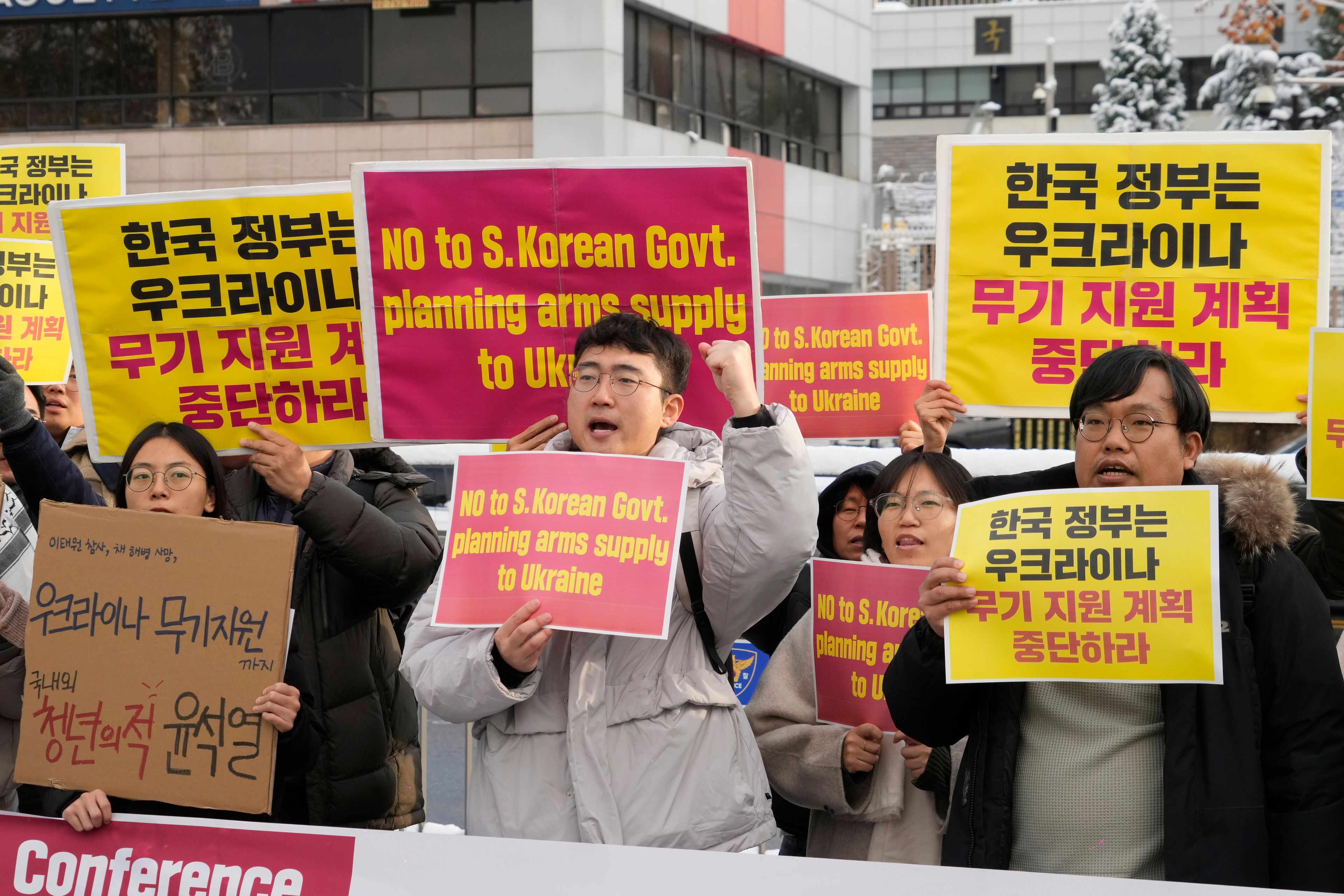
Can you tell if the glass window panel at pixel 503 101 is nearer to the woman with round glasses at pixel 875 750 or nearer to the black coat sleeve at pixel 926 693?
the woman with round glasses at pixel 875 750

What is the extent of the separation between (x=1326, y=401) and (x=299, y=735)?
2.82 m

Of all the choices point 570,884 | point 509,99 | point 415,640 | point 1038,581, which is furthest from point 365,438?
point 509,99

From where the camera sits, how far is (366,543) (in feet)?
11.7

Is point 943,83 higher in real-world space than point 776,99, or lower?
higher

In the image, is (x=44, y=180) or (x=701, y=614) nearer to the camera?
(x=701, y=614)

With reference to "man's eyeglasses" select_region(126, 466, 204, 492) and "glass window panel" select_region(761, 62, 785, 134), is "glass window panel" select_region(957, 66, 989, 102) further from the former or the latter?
"man's eyeglasses" select_region(126, 466, 204, 492)

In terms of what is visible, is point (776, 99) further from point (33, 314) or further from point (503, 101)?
point (33, 314)

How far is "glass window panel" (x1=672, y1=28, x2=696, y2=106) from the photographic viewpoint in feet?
72.6

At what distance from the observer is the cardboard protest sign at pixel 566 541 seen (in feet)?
9.75

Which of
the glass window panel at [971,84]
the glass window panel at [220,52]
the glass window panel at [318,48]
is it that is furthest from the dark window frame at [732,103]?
the glass window panel at [971,84]

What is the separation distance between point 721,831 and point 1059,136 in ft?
7.80

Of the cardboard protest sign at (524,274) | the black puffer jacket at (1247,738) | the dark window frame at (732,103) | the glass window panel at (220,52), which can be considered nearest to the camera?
the black puffer jacket at (1247,738)

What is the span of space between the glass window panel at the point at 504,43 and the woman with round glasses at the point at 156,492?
17.3 metres

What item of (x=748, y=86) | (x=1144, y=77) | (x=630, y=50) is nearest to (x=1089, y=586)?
(x=630, y=50)
